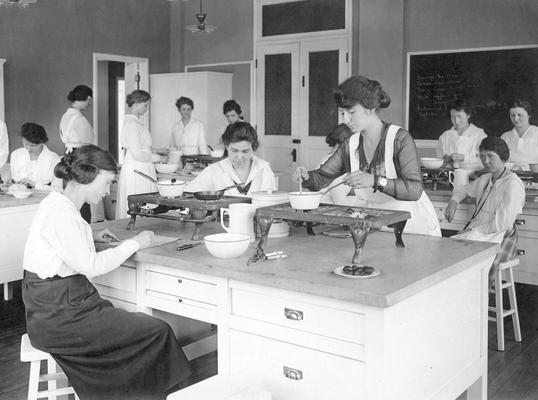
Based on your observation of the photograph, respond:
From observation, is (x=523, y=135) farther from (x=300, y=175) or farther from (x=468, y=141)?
(x=300, y=175)

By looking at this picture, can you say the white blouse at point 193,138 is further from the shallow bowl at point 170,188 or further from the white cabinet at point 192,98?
the shallow bowl at point 170,188

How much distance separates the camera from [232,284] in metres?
2.67

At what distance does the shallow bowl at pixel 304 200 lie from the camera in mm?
2965

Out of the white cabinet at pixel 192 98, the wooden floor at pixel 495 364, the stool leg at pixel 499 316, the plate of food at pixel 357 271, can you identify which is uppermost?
the white cabinet at pixel 192 98

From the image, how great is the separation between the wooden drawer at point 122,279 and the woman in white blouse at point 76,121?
5372 mm

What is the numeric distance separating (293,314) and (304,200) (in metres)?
0.65

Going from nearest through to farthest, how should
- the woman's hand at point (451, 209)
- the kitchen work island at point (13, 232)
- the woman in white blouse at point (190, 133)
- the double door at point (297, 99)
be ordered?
the kitchen work island at point (13, 232) → the woman's hand at point (451, 209) → the woman in white blouse at point (190, 133) → the double door at point (297, 99)

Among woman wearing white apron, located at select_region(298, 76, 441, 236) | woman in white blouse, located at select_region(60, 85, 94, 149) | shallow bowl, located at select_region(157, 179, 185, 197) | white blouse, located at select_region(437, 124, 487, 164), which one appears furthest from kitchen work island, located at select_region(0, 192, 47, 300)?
white blouse, located at select_region(437, 124, 487, 164)

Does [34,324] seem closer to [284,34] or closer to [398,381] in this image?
[398,381]

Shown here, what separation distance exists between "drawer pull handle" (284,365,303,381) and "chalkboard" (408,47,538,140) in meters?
5.94

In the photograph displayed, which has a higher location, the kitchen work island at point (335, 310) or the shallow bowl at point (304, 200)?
the shallow bowl at point (304, 200)

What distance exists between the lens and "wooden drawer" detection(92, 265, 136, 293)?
122 inches

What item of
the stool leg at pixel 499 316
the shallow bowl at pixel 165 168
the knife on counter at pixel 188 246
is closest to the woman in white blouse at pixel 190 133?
the shallow bowl at pixel 165 168

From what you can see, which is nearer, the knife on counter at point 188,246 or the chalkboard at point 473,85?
the knife on counter at point 188,246
